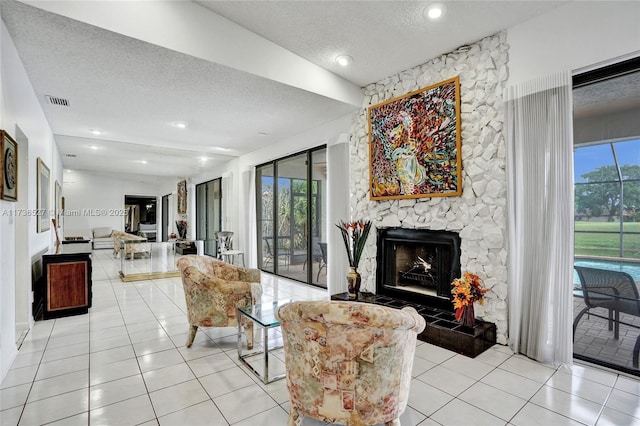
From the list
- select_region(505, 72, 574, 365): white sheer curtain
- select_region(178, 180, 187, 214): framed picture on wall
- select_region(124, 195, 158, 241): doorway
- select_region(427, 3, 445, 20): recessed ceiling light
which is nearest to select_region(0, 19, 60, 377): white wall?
select_region(427, 3, 445, 20): recessed ceiling light

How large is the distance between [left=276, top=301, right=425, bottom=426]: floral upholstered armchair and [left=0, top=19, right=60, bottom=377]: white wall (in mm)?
2605

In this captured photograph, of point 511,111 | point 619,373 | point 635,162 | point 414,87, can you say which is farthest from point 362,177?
point 619,373

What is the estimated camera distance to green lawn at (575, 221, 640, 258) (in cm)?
252

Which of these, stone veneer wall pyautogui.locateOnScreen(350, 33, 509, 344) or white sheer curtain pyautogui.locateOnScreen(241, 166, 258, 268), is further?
white sheer curtain pyautogui.locateOnScreen(241, 166, 258, 268)

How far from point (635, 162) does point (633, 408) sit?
1.81 m

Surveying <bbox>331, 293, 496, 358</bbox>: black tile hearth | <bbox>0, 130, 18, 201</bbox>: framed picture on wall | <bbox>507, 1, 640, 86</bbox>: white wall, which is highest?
<bbox>507, 1, 640, 86</bbox>: white wall

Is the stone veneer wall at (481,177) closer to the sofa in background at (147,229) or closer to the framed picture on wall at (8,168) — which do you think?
the framed picture on wall at (8,168)

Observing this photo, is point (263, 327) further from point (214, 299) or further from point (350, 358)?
point (350, 358)

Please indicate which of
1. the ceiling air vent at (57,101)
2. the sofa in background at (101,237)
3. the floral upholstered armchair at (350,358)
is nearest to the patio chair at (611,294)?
the floral upholstered armchair at (350,358)

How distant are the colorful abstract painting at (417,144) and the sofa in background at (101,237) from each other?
10.1 meters

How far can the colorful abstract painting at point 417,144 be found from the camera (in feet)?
11.4

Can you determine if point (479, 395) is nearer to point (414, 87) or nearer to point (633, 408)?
point (633, 408)

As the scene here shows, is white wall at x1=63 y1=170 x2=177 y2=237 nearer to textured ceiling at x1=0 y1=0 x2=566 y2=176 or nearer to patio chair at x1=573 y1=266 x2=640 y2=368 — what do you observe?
textured ceiling at x1=0 y1=0 x2=566 y2=176

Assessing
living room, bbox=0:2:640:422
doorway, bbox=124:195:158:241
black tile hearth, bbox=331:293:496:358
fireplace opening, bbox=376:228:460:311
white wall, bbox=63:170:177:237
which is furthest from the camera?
white wall, bbox=63:170:177:237
